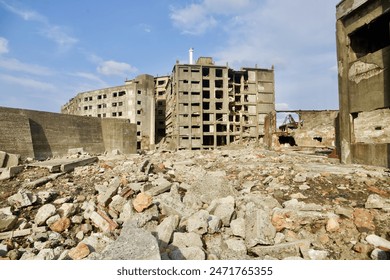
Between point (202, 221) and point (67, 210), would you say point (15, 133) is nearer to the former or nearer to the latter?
point (67, 210)

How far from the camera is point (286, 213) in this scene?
13.6 feet

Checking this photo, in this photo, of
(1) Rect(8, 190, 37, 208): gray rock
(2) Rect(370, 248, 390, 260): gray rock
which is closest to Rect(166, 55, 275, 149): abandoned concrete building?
(1) Rect(8, 190, 37, 208): gray rock

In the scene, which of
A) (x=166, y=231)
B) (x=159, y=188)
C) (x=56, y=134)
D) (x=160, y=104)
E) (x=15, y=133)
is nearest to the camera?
(x=166, y=231)

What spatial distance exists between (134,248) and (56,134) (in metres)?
14.5

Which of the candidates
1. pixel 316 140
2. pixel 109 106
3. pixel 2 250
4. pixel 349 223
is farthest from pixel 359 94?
pixel 109 106

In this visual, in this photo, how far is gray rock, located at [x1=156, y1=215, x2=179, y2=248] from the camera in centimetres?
344

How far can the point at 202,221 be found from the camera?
12.4 ft

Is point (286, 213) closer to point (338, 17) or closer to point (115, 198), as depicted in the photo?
point (115, 198)

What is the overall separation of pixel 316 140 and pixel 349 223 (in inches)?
704

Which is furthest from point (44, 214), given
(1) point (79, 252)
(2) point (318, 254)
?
(2) point (318, 254)

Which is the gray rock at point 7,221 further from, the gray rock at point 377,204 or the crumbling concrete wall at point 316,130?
the crumbling concrete wall at point 316,130

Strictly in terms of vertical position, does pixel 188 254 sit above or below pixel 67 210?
below

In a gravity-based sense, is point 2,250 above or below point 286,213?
below

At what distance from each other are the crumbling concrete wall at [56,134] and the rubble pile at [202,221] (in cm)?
734
